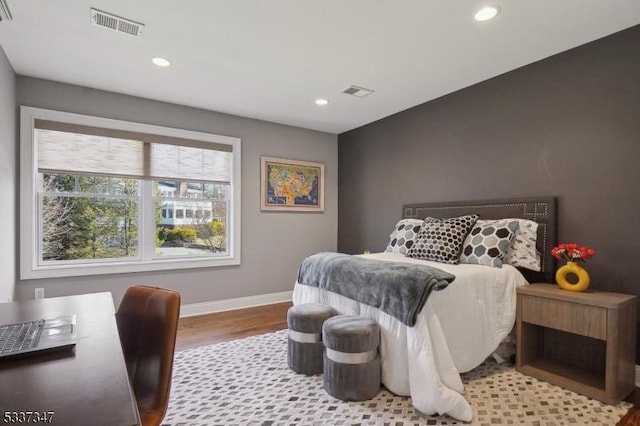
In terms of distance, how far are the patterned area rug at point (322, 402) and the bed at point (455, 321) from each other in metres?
0.14

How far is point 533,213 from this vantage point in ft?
9.41

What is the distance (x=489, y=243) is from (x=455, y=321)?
2.81 ft

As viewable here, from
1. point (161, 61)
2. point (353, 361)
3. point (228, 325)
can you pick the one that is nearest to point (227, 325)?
point (228, 325)

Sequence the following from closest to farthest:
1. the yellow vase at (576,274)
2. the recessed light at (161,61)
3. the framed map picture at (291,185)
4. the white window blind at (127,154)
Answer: the yellow vase at (576,274) < the recessed light at (161,61) < the white window blind at (127,154) < the framed map picture at (291,185)

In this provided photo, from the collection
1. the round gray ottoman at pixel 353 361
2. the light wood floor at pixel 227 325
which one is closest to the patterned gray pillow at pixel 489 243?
the round gray ottoman at pixel 353 361

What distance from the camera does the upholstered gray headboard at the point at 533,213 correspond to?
9.00 feet

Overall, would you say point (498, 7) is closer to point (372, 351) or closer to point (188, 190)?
point (372, 351)

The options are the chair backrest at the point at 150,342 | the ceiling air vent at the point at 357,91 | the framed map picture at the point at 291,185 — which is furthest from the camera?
the framed map picture at the point at 291,185

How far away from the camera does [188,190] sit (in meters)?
4.11

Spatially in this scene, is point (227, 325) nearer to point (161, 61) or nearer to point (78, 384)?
point (161, 61)

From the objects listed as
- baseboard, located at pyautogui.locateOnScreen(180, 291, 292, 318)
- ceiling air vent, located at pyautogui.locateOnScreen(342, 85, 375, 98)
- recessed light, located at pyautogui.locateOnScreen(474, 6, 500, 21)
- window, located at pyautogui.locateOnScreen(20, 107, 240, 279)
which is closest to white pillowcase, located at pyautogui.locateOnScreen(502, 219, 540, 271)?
recessed light, located at pyautogui.locateOnScreen(474, 6, 500, 21)

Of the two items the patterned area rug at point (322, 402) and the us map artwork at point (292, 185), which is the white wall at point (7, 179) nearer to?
the patterned area rug at point (322, 402)

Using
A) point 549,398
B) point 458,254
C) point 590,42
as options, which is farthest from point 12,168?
point 590,42

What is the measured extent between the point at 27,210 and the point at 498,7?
4.18 m
